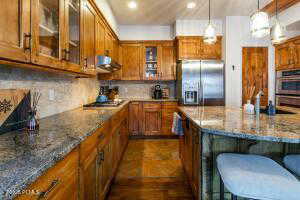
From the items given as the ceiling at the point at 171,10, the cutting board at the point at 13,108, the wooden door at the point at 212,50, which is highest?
the ceiling at the point at 171,10

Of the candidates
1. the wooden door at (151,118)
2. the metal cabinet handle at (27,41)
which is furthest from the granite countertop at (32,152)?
the wooden door at (151,118)

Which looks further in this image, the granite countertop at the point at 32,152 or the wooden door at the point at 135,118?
the wooden door at the point at 135,118

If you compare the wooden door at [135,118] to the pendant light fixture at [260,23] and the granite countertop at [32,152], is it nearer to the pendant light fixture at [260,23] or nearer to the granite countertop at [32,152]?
the pendant light fixture at [260,23]

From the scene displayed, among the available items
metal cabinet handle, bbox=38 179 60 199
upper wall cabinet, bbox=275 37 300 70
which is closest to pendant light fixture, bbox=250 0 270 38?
upper wall cabinet, bbox=275 37 300 70

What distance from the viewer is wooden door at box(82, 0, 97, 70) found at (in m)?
2.34

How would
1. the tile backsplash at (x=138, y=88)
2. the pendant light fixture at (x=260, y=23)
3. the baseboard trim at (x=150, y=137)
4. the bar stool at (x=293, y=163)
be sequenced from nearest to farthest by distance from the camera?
the bar stool at (x=293, y=163) → the pendant light fixture at (x=260, y=23) → the baseboard trim at (x=150, y=137) → the tile backsplash at (x=138, y=88)

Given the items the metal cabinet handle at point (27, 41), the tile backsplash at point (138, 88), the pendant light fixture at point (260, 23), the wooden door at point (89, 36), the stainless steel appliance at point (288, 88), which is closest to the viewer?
the metal cabinet handle at point (27, 41)

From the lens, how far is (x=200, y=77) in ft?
15.0

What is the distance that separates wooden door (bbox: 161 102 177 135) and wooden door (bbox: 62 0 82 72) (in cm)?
295

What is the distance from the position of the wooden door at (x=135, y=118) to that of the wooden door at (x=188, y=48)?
1502 millimetres

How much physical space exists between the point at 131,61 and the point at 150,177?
10.2ft

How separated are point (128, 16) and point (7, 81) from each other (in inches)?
139

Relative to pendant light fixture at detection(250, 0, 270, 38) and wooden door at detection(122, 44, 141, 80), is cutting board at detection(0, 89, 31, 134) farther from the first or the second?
wooden door at detection(122, 44, 141, 80)

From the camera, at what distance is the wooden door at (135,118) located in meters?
4.85
